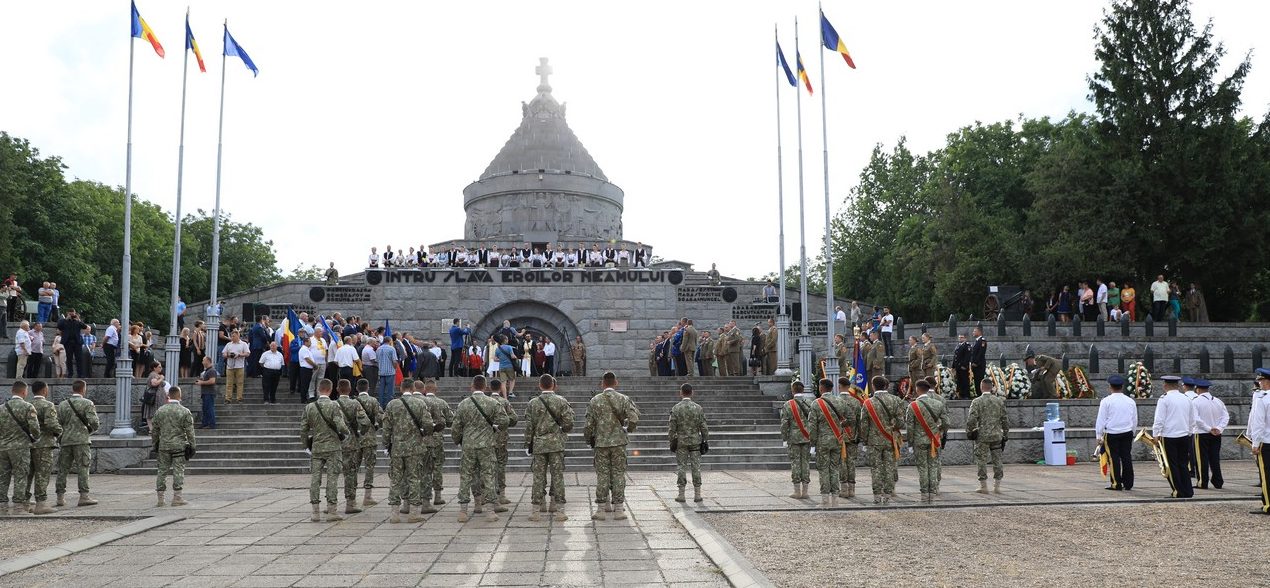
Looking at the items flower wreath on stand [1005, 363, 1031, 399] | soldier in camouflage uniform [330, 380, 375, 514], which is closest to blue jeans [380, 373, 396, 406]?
soldier in camouflage uniform [330, 380, 375, 514]

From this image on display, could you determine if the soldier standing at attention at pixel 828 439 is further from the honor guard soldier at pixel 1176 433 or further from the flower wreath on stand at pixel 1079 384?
the flower wreath on stand at pixel 1079 384

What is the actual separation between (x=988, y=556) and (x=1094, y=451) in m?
11.5

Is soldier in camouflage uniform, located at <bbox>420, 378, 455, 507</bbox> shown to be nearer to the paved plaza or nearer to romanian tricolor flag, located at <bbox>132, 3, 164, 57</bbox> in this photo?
the paved plaza

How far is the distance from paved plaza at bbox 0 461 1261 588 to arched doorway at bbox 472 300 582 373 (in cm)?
1770

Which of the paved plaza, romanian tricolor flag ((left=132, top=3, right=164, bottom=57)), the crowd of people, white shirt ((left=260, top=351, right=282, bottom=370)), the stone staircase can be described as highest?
romanian tricolor flag ((left=132, top=3, right=164, bottom=57))

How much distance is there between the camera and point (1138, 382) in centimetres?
2188

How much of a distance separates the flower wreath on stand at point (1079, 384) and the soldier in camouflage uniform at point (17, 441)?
19.9m

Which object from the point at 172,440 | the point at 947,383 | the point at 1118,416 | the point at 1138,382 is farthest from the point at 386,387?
the point at 1138,382

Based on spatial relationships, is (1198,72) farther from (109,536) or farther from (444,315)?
(109,536)

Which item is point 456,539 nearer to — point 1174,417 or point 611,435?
point 611,435

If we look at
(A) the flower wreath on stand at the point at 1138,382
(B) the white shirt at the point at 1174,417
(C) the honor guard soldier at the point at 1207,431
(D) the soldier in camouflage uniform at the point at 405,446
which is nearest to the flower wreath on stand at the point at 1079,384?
(A) the flower wreath on stand at the point at 1138,382

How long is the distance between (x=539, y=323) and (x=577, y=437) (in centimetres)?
1396

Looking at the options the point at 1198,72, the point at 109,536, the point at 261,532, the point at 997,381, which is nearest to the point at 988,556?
the point at 261,532

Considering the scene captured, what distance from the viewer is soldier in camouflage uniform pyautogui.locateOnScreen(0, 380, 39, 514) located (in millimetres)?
13062
